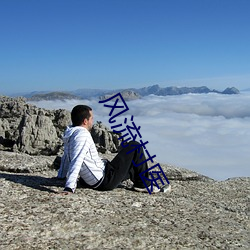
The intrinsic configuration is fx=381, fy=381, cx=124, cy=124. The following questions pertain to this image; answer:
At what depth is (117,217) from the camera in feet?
31.0

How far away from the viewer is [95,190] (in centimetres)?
1135

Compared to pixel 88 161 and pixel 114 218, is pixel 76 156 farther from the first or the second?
pixel 114 218

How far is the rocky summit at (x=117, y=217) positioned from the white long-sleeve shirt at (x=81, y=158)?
52 cm

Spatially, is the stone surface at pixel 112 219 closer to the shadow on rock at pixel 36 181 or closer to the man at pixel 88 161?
the shadow on rock at pixel 36 181

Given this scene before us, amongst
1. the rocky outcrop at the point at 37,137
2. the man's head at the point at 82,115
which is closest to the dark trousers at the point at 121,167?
the man's head at the point at 82,115

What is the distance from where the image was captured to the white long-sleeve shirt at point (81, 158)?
33.0ft

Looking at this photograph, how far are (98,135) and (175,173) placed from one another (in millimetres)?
16369

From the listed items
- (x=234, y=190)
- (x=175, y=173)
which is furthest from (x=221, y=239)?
(x=175, y=173)

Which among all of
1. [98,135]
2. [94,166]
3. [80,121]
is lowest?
[98,135]

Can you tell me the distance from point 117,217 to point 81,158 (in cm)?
183

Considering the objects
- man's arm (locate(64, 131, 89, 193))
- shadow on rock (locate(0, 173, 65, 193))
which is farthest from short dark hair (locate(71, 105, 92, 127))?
shadow on rock (locate(0, 173, 65, 193))

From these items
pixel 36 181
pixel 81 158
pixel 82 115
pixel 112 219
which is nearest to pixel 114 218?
pixel 112 219

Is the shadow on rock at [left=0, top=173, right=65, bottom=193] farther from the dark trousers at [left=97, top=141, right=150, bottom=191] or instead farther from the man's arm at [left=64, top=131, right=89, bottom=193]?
the dark trousers at [left=97, top=141, right=150, bottom=191]

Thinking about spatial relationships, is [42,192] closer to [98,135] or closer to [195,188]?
[195,188]
